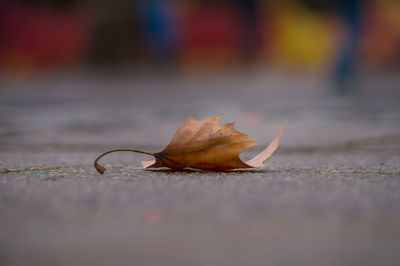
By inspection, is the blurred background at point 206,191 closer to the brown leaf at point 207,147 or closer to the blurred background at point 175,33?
the brown leaf at point 207,147

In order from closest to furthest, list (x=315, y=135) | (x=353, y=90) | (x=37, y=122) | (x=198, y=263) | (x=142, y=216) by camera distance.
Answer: (x=198, y=263) → (x=142, y=216) → (x=315, y=135) → (x=37, y=122) → (x=353, y=90)

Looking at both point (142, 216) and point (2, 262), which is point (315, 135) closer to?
point (142, 216)

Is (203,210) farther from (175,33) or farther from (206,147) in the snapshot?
(175,33)

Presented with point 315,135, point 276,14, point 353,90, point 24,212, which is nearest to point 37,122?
point 315,135

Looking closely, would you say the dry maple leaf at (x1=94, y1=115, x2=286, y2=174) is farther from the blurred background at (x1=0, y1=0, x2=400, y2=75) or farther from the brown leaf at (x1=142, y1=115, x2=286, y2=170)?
the blurred background at (x1=0, y1=0, x2=400, y2=75)

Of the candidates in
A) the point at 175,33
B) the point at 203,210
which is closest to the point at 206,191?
the point at 203,210

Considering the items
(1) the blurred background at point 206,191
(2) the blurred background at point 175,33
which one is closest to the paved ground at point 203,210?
(1) the blurred background at point 206,191

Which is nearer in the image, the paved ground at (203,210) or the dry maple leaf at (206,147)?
the paved ground at (203,210)

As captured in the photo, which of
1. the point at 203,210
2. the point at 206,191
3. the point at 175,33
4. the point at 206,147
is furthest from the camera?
the point at 175,33
